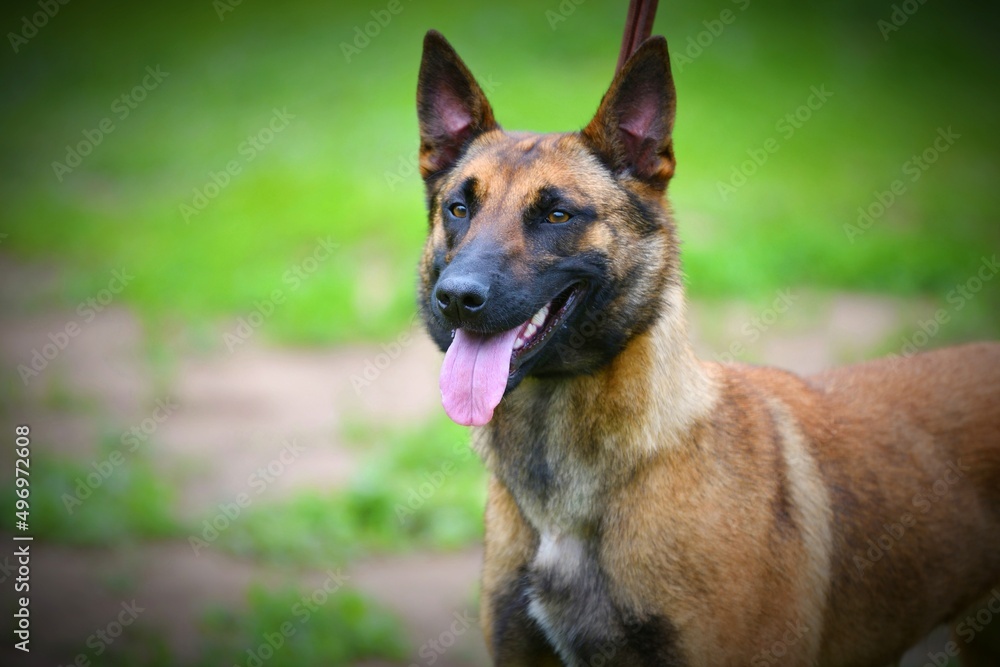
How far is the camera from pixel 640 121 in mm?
3109

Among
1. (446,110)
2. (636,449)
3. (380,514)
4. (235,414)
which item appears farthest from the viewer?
(235,414)

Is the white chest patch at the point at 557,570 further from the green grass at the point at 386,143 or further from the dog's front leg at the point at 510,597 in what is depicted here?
the green grass at the point at 386,143

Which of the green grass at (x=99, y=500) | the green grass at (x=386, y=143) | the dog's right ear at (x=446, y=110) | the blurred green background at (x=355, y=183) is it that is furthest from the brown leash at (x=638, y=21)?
the green grass at (x=386, y=143)

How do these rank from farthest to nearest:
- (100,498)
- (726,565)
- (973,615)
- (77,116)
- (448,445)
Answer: (77,116) → (448,445) → (100,498) → (973,615) → (726,565)

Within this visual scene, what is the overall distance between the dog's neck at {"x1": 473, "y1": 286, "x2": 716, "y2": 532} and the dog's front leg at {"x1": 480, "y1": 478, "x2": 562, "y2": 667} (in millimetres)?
107

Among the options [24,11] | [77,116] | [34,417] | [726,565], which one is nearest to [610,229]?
[726,565]

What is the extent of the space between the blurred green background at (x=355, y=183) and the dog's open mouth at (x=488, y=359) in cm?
202

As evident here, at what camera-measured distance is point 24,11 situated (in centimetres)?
1329

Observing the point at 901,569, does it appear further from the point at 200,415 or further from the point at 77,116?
the point at 77,116

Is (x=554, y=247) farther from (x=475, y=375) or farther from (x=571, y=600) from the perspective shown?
(x=571, y=600)

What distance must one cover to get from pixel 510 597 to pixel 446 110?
1.78 metres

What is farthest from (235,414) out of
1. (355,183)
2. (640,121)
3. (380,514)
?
(355,183)

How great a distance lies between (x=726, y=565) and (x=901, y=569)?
0.85 metres

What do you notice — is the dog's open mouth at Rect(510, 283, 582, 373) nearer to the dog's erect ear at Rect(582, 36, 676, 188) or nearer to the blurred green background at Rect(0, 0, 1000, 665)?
the dog's erect ear at Rect(582, 36, 676, 188)
